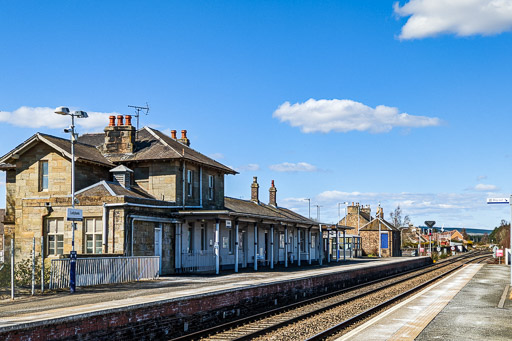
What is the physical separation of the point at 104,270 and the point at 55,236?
6088 mm

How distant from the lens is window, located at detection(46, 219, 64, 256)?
2511 cm

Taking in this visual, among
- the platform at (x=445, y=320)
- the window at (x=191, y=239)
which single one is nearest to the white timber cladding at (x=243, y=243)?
the window at (x=191, y=239)

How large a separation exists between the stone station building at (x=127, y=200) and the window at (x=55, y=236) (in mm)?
41

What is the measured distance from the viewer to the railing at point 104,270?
1833cm

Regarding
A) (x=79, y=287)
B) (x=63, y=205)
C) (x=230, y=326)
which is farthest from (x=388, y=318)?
(x=63, y=205)

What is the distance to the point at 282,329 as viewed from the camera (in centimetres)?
1465

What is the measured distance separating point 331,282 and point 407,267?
2122cm

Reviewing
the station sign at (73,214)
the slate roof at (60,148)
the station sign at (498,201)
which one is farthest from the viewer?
the slate roof at (60,148)

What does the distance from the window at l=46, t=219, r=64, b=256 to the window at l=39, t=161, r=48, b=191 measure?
252 centimetres

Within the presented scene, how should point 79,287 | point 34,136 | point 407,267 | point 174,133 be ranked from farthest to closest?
1. point 407,267
2. point 174,133
3. point 34,136
4. point 79,287

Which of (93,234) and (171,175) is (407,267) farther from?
(93,234)

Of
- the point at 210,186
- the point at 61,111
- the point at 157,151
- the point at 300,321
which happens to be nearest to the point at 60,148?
the point at 157,151

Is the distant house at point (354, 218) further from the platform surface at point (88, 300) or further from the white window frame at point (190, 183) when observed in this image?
the platform surface at point (88, 300)

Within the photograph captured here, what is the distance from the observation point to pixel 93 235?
963 inches
